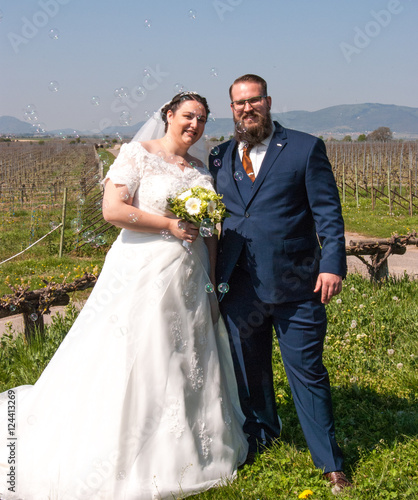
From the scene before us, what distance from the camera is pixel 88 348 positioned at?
11.0 ft

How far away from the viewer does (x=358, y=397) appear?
4262mm

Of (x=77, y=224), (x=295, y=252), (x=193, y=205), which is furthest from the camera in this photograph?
(x=77, y=224)

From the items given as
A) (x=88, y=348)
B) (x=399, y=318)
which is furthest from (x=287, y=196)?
(x=399, y=318)

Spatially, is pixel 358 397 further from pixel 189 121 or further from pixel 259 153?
pixel 189 121

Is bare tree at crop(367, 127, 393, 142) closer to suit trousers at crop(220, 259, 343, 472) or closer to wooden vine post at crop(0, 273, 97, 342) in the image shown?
wooden vine post at crop(0, 273, 97, 342)

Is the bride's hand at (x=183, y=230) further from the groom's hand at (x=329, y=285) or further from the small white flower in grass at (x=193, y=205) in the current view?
Answer: the groom's hand at (x=329, y=285)

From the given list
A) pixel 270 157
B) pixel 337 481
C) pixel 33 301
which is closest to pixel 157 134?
pixel 270 157

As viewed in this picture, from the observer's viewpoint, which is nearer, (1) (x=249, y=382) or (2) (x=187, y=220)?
(2) (x=187, y=220)

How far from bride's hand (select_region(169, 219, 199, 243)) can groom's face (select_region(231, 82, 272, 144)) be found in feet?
2.19

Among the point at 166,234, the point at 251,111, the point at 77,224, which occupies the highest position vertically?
the point at 251,111

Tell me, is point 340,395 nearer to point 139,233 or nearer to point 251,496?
point 251,496

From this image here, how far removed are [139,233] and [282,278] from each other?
3.18 ft

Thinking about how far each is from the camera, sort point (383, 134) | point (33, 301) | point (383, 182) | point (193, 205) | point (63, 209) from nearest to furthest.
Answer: point (193, 205) < point (33, 301) < point (63, 209) < point (383, 182) < point (383, 134)

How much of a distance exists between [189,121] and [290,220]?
919 millimetres
